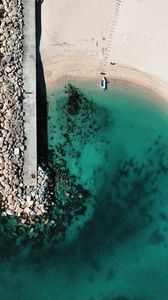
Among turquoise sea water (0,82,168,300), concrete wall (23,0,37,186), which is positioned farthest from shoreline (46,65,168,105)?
concrete wall (23,0,37,186)

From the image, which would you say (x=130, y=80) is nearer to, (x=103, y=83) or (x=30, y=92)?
(x=103, y=83)

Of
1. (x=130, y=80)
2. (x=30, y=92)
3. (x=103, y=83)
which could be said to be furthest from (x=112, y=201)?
(x=30, y=92)

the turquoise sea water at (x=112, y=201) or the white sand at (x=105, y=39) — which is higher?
the white sand at (x=105, y=39)

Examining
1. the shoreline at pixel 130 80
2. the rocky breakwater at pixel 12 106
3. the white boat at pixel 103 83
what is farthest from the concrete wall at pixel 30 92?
the white boat at pixel 103 83

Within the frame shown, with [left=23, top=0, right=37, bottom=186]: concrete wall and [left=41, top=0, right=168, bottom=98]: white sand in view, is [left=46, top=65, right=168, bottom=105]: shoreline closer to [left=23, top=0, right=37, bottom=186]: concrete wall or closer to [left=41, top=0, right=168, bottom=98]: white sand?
[left=41, top=0, right=168, bottom=98]: white sand

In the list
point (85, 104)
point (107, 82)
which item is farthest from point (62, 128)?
point (107, 82)

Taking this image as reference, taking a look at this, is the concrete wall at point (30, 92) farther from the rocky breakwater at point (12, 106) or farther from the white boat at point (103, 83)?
the white boat at point (103, 83)
